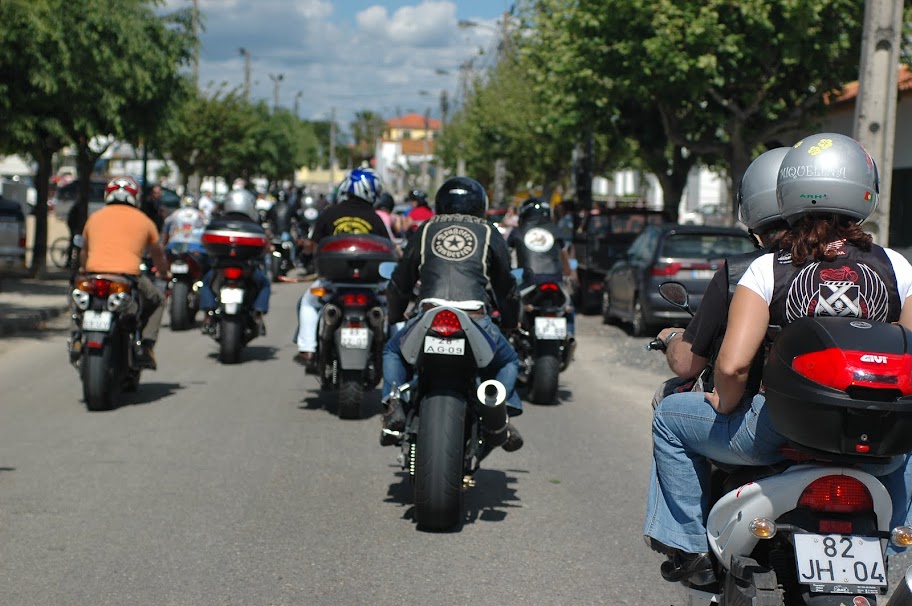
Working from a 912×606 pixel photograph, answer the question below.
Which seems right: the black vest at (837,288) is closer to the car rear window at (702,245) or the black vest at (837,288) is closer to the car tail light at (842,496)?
the car tail light at (842,496)

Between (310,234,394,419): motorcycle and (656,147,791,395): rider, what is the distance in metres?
5.28

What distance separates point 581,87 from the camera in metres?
22.5

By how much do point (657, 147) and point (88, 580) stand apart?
22.1m

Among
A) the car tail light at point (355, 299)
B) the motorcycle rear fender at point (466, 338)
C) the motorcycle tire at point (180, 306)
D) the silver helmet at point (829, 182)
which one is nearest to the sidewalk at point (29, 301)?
the motorcycle tire at point (180, 306)

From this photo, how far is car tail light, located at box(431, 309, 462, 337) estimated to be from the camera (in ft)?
20.0

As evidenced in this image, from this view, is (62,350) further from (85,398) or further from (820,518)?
(820,518)

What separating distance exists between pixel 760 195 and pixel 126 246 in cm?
679

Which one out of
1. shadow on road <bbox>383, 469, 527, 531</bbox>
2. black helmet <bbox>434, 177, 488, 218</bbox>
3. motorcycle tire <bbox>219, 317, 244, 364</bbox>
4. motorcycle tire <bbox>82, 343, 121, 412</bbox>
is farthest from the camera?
motorcycle tire <bbox>219, 317, 244, 364</bbox>

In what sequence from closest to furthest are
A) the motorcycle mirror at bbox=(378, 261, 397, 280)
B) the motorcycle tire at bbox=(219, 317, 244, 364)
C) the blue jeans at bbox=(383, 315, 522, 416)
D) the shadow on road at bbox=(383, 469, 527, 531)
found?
1. the blue jeans at bbox=(383, 315, 522, 416)
2. the shadow on road at bbox=(383, 469, 527, 531)
3. the motorcycle mirror at bbox=(378, 261, 397, 280)
4. the motorcycle tire at bbox=(219, 317, 244, 364)

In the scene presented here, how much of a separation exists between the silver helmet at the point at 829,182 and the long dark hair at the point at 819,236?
0.08ft

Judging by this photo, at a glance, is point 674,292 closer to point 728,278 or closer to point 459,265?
point 728,278

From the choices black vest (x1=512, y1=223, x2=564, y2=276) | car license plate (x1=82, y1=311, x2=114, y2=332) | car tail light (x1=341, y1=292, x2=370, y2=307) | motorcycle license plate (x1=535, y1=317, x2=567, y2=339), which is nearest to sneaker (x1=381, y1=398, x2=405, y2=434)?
car tail light (x1=341, y1=292, x2=370, y2=307)

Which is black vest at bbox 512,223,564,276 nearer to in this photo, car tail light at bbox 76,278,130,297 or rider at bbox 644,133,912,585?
car tail light at bbox 76,278,130,297

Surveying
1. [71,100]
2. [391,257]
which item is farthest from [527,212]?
[71,100]
